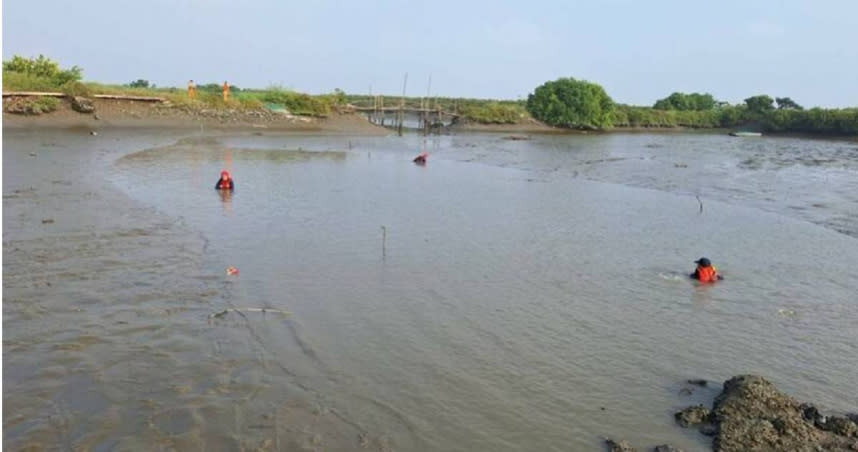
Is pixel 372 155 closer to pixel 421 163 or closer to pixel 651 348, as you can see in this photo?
pixel 421 163

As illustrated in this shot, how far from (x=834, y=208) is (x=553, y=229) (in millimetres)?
11839

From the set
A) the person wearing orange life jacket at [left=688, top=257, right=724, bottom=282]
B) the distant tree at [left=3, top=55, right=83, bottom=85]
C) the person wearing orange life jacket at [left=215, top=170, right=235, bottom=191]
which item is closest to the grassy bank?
the distant tree at [left=3, top=55, right=83, bottom=85]

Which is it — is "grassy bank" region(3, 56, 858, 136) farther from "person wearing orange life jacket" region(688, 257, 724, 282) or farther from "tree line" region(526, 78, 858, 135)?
"person wearing orange life jacket" region(688, 257, 724, 282)

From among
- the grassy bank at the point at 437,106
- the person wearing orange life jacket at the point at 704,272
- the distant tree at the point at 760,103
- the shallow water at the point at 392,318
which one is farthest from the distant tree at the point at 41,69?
→ the distant tree at the point at 760,103

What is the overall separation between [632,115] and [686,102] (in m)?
34.0

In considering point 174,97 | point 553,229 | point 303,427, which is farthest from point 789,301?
point 174,97

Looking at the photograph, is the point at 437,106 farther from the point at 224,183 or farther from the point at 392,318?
the point at 392,318

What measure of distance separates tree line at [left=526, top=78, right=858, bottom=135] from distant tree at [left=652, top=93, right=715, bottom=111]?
60.1 feet

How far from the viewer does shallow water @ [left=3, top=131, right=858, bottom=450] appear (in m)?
6.15

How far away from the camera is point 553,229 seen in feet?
55.5

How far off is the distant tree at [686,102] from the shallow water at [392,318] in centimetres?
10573

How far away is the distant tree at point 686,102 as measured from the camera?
118875 millimetres

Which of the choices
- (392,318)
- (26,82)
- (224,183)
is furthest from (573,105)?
(392,318)

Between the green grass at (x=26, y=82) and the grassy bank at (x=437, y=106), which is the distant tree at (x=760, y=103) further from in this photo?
the green grass at (x=26, y=82)
